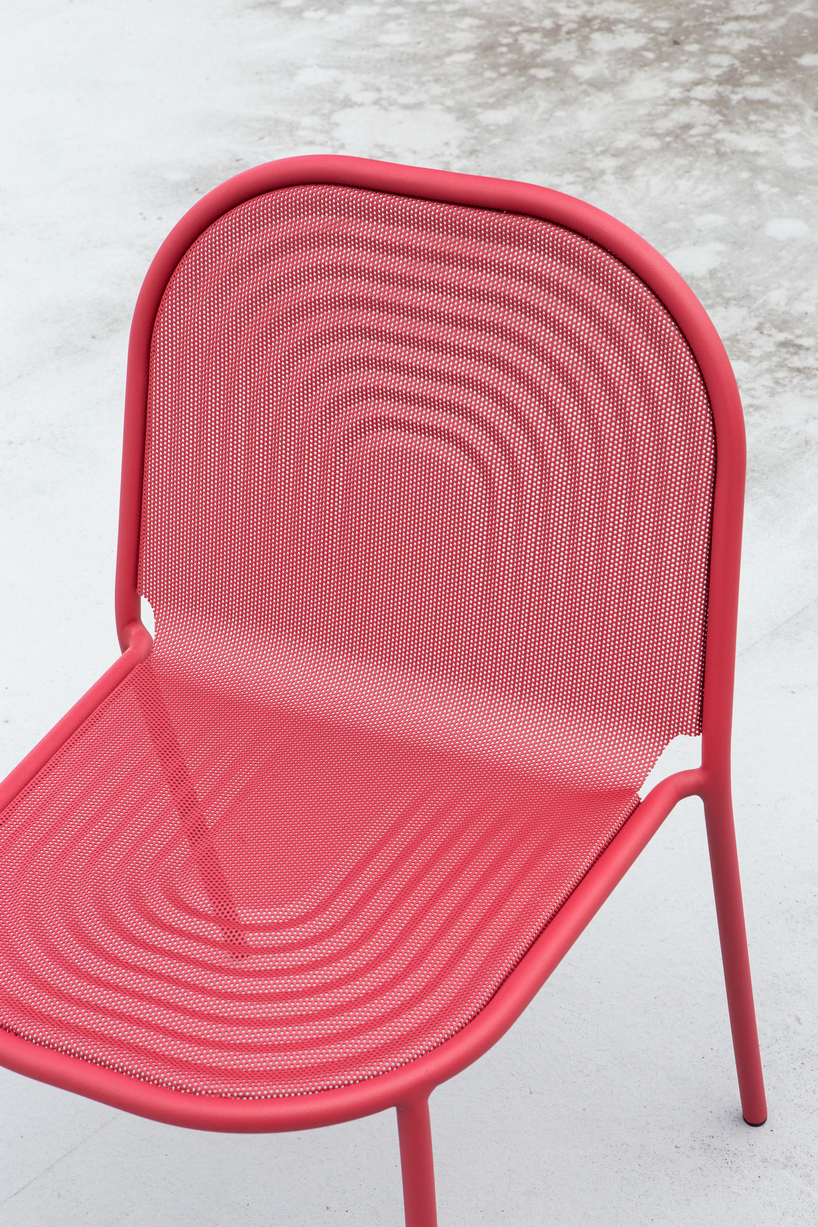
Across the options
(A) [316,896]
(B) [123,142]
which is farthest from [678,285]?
(B) [123,142]

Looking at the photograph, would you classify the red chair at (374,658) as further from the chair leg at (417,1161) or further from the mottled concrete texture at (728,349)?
the mottled concrete texture at (728,349)

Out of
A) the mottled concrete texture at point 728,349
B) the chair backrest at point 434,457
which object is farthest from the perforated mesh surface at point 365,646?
the mottled concrete texture at point 728,349

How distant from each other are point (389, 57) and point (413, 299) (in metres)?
2.60

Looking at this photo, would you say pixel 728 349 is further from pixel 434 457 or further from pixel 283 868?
pixel 283 868

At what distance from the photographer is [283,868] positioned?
43.9 inches

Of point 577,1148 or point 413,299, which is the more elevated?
point 413,299

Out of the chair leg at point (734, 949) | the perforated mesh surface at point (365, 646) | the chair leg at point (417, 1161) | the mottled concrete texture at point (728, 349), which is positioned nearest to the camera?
the chair leg at point (417, 1161)

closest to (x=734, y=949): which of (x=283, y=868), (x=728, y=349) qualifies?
(x=283, y=868)

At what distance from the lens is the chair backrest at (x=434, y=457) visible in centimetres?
109

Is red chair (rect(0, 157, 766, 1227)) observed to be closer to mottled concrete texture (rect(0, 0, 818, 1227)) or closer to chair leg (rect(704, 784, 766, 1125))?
chair leg (rect(704, 784, 766, 1125))

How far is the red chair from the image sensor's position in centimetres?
97

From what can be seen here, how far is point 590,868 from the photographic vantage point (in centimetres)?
105

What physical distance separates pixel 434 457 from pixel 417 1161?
22.3 inches

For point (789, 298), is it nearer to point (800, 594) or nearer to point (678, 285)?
point (800, 594)
